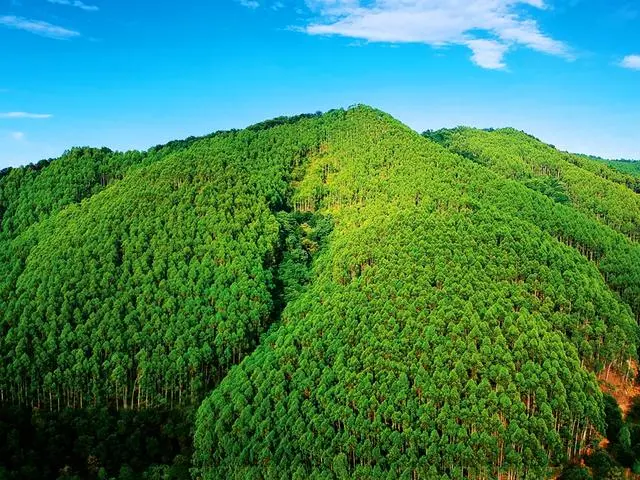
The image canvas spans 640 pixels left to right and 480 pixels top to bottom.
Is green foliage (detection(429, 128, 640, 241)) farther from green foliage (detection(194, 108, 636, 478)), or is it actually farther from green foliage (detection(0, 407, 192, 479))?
green foliage (detection(0, 407, 192, 479))

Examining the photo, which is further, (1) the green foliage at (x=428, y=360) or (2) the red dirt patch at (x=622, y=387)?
(2) the red dirt patch at (x=622, y=387)

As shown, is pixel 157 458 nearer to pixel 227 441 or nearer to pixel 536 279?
pixel 227 441

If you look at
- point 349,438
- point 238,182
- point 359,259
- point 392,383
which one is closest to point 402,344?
point 392,383

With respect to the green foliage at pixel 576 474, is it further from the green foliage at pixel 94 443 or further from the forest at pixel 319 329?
the green foliage at pixel 94 443

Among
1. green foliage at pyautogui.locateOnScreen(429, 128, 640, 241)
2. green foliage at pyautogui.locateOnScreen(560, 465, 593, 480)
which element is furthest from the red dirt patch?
green foliage at pyautogui.locateOnScreen(429, 128, 640, 241)

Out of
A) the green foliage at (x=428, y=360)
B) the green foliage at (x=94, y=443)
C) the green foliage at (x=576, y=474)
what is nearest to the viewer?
the green foliage at (x=576, y=474)

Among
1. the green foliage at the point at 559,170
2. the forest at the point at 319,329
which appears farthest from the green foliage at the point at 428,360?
the green foliage at the point at 559,170

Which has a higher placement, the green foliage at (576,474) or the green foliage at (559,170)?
the green foliage at (559,170)

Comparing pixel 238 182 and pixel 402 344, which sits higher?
pixel 238 182
